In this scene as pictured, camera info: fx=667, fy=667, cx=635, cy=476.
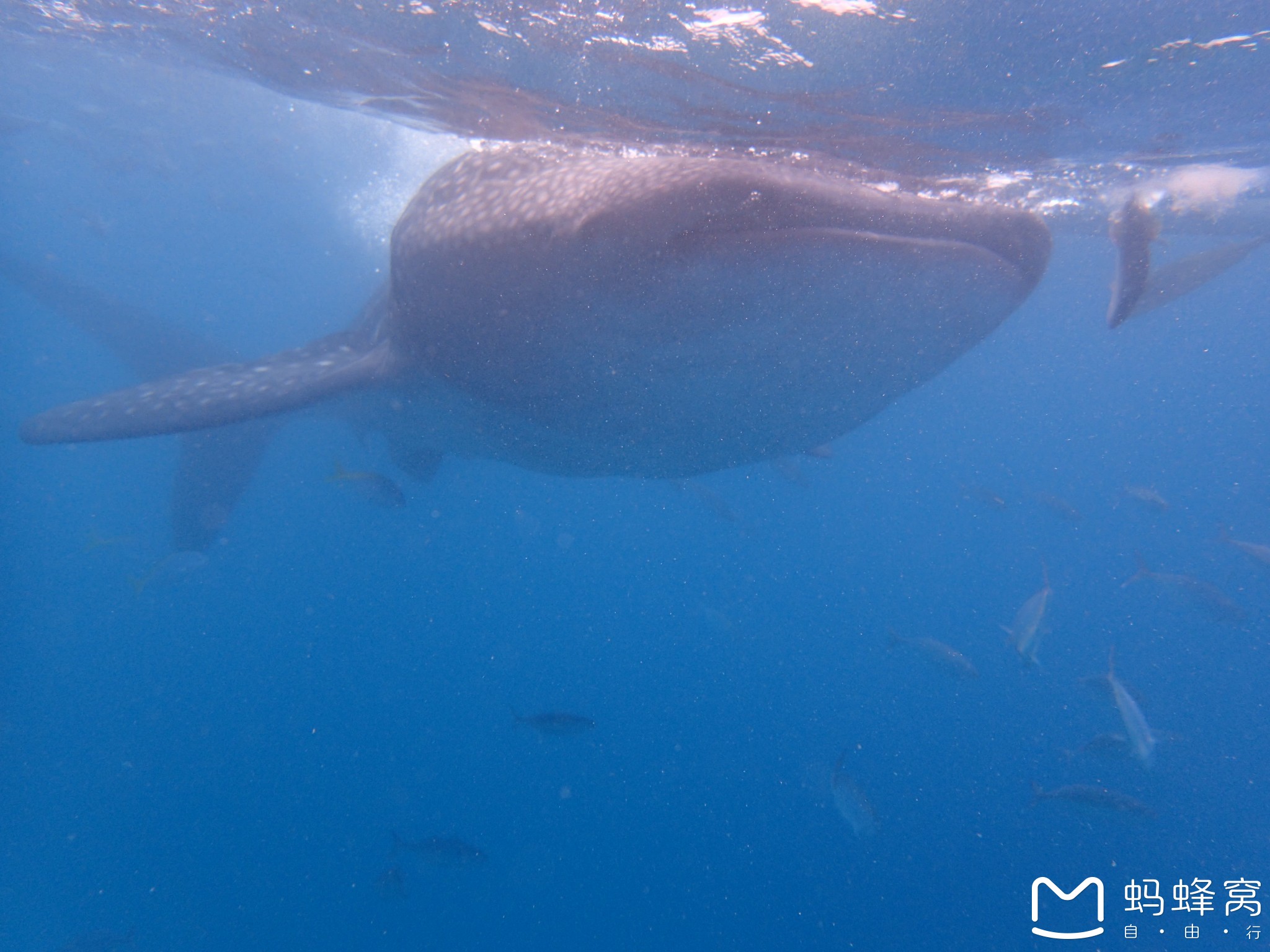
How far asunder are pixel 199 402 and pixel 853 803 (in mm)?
6946

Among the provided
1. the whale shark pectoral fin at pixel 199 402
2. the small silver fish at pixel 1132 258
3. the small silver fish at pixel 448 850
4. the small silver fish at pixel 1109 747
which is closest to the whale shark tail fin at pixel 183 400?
the whale shark pectoral fin at pixel 199 402

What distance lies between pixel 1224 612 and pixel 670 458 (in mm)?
10491

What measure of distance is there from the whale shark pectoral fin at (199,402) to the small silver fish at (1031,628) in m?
6.21

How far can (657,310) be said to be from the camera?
8.33 feet

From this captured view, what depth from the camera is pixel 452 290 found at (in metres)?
3.29

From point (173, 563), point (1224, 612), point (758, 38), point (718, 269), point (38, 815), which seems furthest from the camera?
point (38, 815)

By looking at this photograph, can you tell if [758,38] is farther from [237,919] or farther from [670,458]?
[237,919]

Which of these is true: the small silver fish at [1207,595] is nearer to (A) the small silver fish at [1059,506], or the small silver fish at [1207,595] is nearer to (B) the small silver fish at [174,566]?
(A) the small silver fish at [1059,506]

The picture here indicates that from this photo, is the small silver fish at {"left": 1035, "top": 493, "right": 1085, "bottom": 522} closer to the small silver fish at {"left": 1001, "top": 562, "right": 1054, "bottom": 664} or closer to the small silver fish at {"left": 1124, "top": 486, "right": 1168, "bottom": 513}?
the small silver fish at {"left": 1124, "top": 486, "right": 1168, "bottom": 513}

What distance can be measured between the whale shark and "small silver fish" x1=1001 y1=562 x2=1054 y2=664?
3706 millimetres

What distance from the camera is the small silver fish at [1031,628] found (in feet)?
21.3

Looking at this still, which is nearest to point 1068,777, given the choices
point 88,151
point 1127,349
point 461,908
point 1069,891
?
point 1069,891

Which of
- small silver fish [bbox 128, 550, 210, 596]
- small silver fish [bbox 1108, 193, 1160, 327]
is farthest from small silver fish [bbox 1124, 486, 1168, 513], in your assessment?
small silver fish [bbox 128, 550, 210, 596]

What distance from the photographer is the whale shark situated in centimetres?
227
